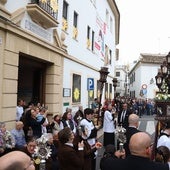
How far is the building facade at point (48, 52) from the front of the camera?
30.0 feet

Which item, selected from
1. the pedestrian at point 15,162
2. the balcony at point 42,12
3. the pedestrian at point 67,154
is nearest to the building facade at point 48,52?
the balcony at point 42,12

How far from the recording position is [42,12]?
10578 millimetres

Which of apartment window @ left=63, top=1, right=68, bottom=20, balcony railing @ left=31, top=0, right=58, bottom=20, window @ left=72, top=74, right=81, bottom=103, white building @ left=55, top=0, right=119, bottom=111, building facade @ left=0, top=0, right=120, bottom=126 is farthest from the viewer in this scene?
window @ left=72, top=74, right=81, bottom=103

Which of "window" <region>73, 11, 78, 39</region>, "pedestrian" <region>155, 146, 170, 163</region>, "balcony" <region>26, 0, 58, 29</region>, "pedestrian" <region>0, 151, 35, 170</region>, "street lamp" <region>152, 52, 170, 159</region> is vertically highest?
"window" <region>73, 11, 78, 39</region>

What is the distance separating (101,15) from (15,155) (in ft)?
73.7

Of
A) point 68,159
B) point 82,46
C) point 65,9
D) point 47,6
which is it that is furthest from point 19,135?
point 82,46

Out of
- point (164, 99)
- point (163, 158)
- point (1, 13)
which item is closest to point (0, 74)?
point (1, 13)

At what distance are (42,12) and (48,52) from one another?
213 cm

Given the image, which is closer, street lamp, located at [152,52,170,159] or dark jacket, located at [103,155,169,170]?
dark jacket, located at [103,155,169,170]

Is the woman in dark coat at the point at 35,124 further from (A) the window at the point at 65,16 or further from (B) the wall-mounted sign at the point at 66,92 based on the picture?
(A) the window at the point at 65,16

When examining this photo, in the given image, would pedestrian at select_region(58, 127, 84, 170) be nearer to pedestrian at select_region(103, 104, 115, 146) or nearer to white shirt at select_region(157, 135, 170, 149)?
white shirt at select_region(157, 135, 170, 149)

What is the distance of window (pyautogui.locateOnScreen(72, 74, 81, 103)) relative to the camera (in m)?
16.5

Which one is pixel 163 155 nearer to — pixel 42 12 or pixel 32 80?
pixel 42 12

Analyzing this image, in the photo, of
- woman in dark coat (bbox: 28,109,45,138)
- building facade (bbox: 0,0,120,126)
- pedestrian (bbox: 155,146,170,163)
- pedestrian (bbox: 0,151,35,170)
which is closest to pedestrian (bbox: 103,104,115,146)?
building facade (bbox: 0,0,120,126)
